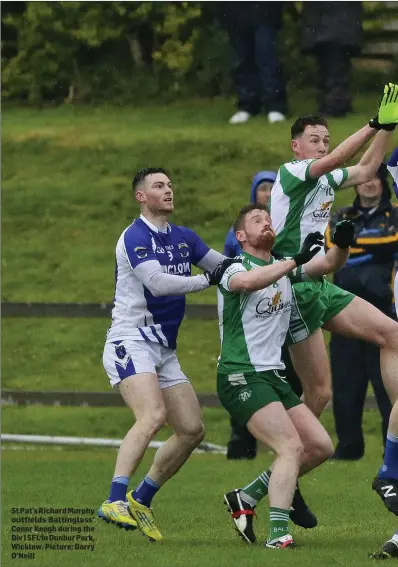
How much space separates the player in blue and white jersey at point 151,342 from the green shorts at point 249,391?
1.71ft

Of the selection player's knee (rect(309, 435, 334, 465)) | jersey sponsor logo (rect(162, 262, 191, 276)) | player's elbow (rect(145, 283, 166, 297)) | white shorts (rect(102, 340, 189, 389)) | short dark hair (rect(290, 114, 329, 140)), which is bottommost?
player's knee (rect(309, 435, 334, 465))

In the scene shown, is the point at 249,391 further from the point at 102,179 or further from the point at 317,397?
the point at 102,179

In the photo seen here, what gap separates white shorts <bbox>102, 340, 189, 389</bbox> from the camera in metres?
10.5

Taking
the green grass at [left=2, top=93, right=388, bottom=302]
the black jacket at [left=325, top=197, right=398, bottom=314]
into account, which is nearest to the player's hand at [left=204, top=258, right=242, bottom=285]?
the black jacket at [left=325, top=197, right=398, bottom=314]

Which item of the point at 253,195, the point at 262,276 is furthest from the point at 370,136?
the point at 253,195

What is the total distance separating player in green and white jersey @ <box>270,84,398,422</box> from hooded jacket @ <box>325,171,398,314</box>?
2.86m

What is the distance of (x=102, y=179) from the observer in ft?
70.4

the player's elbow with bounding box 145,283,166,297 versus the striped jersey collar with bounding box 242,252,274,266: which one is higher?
the striped jersey collar with bounding box 242,252,274,266

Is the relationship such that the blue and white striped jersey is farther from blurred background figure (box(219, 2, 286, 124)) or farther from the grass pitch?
blurred background figure (box(219, 2, 286, 124))

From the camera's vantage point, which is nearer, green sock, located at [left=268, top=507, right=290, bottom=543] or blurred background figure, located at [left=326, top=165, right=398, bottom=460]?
green sock, located at [left=268, top=507, right=290, bottom=543]

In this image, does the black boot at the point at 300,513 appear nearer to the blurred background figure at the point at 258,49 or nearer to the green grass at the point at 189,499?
the green grass at the point at 189,499

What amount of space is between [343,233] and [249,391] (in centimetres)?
114

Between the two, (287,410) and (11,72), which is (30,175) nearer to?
(11,72)

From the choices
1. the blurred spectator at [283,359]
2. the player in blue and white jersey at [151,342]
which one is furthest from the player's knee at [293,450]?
the blurred spectator at [283,359]
